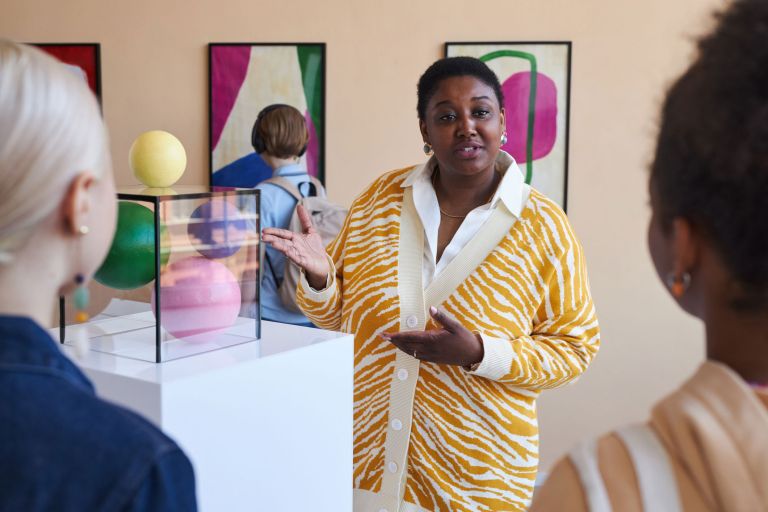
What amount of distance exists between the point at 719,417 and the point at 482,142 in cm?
137

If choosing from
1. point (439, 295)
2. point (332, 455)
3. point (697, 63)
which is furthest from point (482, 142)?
point (697, 63)

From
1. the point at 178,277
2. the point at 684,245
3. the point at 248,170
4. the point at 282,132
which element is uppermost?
the point at 282,132

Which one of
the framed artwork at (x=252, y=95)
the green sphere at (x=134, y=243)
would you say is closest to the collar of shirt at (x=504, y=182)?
the green sphere at (x=134, y=243)

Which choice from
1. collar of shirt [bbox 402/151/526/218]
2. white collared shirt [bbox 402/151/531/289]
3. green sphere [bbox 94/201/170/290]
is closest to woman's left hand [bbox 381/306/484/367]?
white collared shirt [bbox 402/151/531/289]

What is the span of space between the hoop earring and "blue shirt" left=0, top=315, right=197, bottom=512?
51cm

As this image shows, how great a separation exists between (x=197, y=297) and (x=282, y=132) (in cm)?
212

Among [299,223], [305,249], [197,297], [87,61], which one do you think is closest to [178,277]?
[197,297]

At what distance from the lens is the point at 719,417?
73 cm

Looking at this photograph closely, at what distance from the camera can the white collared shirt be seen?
6.57 feet

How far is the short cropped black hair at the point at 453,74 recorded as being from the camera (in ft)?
6.89

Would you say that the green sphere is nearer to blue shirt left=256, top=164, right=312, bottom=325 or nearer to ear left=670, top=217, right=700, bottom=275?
ear left=670, top=217, right=700, bottom=275

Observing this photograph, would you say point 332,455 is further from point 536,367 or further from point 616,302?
point 616,302

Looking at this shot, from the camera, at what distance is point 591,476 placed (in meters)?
0.77

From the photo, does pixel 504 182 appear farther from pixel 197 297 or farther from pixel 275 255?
pixel 275 255
